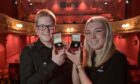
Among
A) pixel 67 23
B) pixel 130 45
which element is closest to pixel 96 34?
pixel 130 45

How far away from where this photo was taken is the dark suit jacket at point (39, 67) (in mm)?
1497

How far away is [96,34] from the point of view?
1.50 m

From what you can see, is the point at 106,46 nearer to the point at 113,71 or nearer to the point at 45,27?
the point at 113,71

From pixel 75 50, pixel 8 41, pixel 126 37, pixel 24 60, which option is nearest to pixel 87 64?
pixel 75 50

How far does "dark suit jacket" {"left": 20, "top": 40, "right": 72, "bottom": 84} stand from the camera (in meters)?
1.50

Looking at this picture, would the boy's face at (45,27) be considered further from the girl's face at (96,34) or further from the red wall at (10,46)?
the red wall at (10,46)

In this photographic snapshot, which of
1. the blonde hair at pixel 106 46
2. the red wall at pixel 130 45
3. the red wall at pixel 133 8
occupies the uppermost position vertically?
the red wall at pixel 133 8

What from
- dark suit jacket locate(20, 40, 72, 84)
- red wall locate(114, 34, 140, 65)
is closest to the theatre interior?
red wall locate(114, 34, 140, 65)

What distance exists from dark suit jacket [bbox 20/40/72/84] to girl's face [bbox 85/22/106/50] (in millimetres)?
279

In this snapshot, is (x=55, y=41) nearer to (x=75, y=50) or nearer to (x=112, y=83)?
(x=75, y=50)

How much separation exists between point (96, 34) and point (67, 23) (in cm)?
1038

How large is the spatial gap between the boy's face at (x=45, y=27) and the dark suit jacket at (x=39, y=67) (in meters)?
0.09

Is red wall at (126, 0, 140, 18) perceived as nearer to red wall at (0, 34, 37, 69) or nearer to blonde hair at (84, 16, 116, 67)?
red wall at (0, 34, 37, 69)

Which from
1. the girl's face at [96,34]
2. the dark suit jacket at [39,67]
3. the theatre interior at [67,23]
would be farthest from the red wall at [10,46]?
the girl's face at [96,34]
